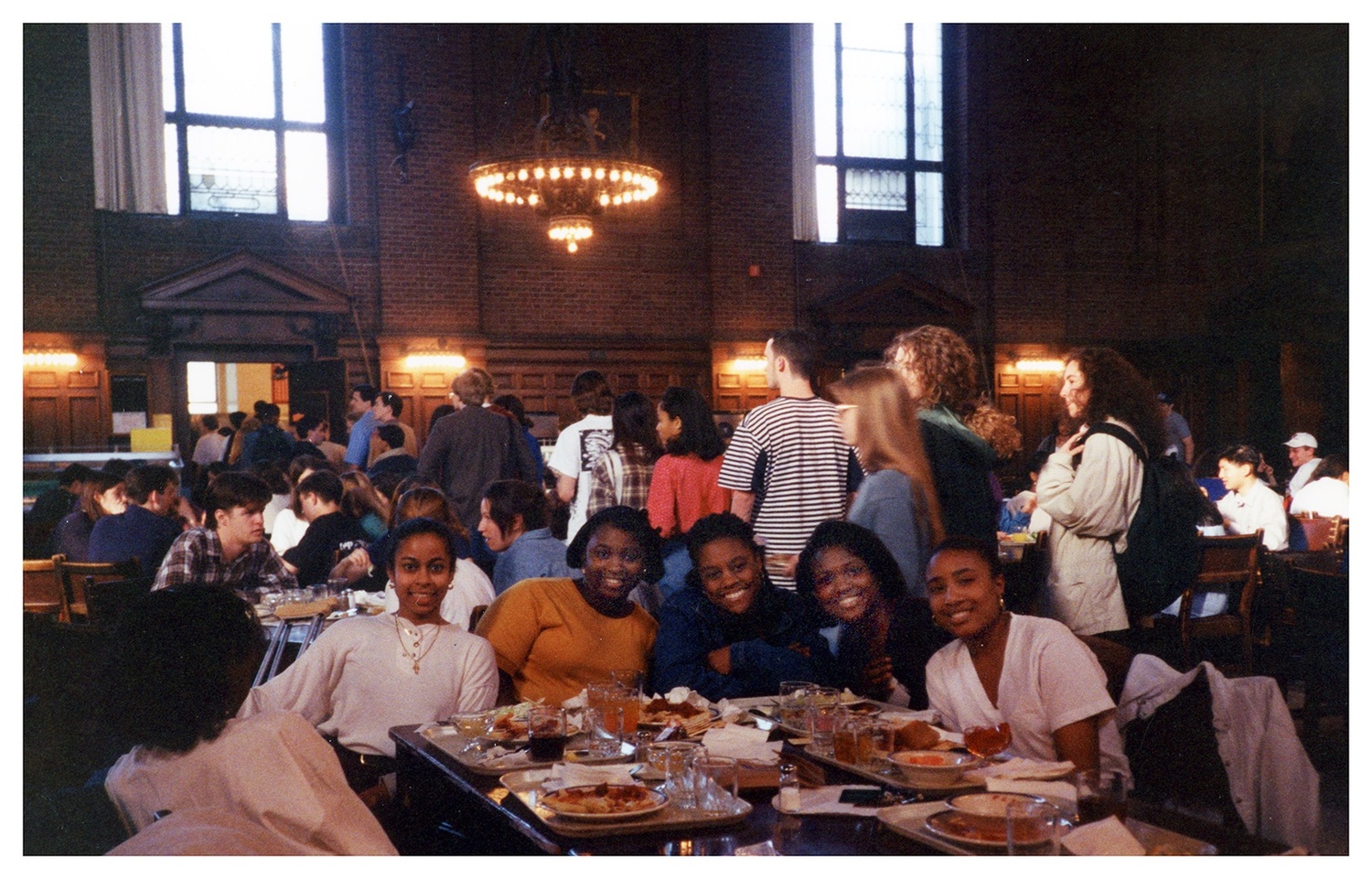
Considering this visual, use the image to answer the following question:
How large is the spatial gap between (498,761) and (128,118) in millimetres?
9350

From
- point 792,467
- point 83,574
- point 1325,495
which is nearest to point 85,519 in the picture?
point 83,574

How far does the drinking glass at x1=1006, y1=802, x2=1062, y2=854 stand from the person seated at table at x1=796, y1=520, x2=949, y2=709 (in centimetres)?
119

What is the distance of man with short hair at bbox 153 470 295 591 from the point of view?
4.30 metres

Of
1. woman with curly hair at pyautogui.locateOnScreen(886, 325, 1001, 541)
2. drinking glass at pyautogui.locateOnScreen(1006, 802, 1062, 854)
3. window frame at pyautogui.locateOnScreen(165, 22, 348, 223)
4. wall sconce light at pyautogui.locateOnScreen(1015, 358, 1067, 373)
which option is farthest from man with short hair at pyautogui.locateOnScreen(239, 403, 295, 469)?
wall sconce light at pyautogui.locateOnScreen(1015, 358, 1067, 373)

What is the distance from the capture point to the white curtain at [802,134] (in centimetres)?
1159

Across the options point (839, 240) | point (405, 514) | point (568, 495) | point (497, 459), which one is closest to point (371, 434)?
point (497, 459)

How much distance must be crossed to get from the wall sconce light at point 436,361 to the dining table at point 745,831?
8.64m

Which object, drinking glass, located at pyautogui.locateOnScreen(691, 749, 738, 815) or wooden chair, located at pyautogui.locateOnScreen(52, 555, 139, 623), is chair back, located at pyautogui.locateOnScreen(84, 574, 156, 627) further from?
drinking glass, located at pyautogui.locateOnScreen(691, 749, 738, 815)

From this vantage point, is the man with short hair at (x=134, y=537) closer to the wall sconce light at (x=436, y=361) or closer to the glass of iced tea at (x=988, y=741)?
the glass of iced tea at (x=988, y=741)

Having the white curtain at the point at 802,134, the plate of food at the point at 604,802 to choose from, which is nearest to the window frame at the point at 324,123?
the white curtain at the point at 802,134

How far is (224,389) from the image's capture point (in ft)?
52.7

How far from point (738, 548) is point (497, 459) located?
3786mm
